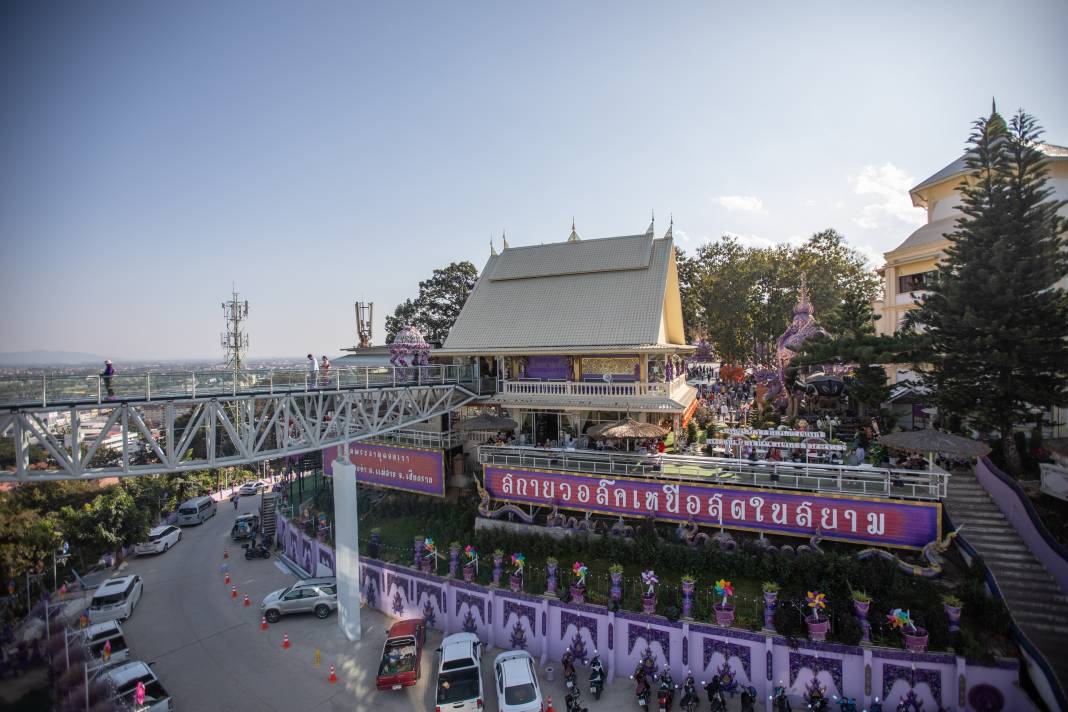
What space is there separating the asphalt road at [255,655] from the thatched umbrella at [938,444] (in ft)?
30.6

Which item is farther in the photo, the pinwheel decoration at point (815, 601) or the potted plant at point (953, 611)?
the pinwheel decoration at point (815, 601)

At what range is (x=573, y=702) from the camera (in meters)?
13.4

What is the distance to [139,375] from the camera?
45.0 feet

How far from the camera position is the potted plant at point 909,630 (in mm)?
12555

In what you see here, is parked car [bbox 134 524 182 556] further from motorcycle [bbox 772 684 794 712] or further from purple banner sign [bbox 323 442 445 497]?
motorcycle [bbox 772 684 794 712]

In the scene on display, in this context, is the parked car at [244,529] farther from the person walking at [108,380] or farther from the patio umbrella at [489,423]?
the person walking at [108,380]

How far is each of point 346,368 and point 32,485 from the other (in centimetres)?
2128

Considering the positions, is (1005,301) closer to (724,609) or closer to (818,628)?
(818,628)

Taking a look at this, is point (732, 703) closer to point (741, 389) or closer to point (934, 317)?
point (934, 317)

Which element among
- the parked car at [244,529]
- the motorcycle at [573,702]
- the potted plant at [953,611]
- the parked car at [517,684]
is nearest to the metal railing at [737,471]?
the potted plant at [953,611]

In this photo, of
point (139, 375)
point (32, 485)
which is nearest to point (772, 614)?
point (139, 375)

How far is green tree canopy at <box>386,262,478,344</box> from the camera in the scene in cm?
4366

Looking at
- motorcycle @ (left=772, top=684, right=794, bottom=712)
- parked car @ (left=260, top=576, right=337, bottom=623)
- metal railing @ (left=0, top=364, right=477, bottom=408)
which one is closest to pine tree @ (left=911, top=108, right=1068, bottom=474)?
motorcycle @ (left=772, top=684, right=794, bottom=712)

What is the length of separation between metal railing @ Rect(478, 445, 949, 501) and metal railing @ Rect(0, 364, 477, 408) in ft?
20.1
